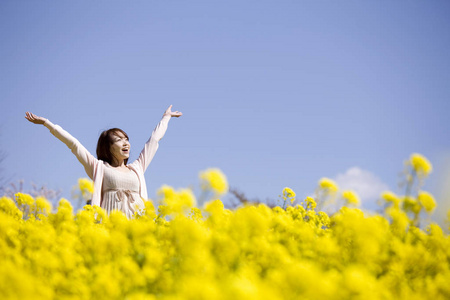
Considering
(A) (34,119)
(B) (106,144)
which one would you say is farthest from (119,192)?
(A) (34,119)

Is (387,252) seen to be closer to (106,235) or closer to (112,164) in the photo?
(106,235)

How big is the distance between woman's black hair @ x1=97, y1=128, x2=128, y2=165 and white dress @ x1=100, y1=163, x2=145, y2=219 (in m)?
0.29

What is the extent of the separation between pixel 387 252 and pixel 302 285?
4.34 ft

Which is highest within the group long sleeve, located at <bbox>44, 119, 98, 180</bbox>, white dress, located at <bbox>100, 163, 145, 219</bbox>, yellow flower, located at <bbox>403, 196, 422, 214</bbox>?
long sleeve, located at <bbox>44, 119, 98, 180</bbox>

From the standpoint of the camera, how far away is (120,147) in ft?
17.8

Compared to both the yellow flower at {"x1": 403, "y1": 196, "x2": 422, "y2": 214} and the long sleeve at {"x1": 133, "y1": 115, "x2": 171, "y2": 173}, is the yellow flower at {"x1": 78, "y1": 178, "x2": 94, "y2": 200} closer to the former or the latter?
the long sleeve at {"x1": 133, "y1": 115, "x2": 171, "y2": 173}

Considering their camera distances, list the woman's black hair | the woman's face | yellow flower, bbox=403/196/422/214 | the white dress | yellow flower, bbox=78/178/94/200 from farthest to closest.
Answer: yellow flower, bbox=78/178/94/200
the woman's black hair
the woman's face
the white dress
yellow flower, bbox=403/196/422/214

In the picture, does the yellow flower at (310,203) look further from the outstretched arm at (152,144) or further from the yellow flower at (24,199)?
the yellow flower at (24,199)

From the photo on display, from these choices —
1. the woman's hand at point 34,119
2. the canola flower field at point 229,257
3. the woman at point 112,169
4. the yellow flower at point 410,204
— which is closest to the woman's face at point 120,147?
the woman at point 112,169

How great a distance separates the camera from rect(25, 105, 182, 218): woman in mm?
5152

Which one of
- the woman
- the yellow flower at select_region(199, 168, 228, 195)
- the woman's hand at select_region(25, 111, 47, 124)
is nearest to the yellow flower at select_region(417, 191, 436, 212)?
the yellow flower at select_region(199, 168, 228, 195)

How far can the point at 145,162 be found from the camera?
225 inches

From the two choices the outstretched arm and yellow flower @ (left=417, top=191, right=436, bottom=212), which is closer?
yellow flower @ (left=417, top=191, right=436, bottom=212)

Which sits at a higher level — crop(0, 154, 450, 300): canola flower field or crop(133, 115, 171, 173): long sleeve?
crop(133, 115, 171, 173): long sleeve
